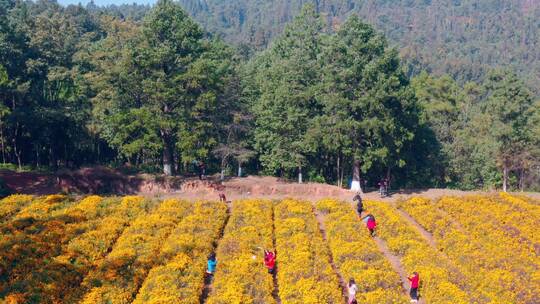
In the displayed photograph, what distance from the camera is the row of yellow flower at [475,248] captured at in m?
21.2

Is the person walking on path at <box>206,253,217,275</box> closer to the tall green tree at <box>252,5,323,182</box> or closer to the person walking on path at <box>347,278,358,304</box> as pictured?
the person walking on path at <box>347,278,358,304</box>

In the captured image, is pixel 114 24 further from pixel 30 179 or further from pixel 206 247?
pixel 206 247

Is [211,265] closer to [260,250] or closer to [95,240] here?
[260,250]

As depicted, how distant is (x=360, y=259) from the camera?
24141mm

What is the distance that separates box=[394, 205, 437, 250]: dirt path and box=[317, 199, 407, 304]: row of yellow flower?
11.2 ft

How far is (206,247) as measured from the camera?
25.1m

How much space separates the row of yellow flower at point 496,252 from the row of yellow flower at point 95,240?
18.0 meters

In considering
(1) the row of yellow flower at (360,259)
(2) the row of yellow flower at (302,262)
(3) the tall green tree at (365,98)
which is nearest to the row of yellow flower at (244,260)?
(2) the row of yellow flower at (302,262)

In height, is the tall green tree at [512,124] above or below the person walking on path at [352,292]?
Result: above

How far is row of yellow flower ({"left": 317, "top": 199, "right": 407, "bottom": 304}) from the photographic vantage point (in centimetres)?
2068

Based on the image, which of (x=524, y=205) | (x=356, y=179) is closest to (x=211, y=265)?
(x=356, y=179)

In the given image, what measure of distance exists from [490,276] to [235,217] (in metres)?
14.5

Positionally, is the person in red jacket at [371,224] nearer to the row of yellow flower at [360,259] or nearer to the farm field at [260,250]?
the row of yellow flower at [360,259]

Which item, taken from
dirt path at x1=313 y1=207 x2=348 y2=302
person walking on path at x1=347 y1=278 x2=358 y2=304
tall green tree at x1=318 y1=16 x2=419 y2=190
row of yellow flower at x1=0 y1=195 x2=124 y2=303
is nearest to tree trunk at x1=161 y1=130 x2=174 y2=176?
row of yellow flower at x1=0 y1=195 x2=124 y2=303
